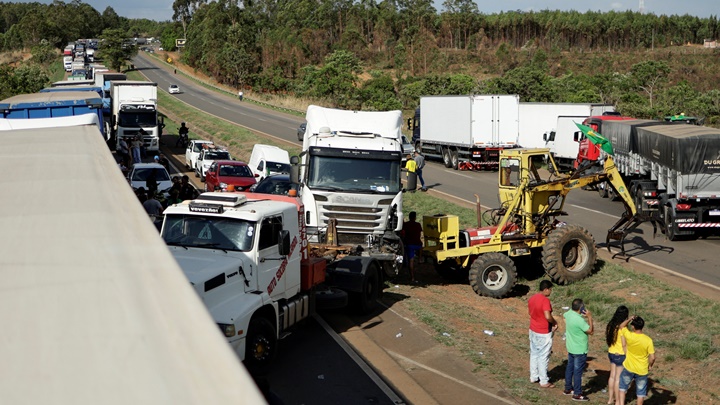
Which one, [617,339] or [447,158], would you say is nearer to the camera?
[617,339]

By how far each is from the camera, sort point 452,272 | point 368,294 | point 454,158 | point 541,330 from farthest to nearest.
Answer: point 454,158
point 452,272
point 368,294
point 541,330

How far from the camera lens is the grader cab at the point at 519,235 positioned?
18.4 meters

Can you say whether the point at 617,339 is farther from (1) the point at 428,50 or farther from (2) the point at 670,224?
(1) the point at 428,50

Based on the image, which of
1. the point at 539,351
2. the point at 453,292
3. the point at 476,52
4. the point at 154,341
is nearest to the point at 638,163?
the point at 453,292

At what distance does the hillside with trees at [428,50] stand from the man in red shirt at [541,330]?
5527 cm

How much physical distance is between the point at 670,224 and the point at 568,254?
6.03m

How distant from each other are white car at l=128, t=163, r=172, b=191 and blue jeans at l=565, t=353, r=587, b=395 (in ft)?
59.5

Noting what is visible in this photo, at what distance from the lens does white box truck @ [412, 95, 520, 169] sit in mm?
38938

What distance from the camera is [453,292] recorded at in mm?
19016

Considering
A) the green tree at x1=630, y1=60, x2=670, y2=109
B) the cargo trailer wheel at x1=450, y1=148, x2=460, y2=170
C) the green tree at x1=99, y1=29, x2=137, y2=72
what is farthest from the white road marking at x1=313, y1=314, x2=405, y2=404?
the green tree at x1=99, y1=29, x2=137, y2=72

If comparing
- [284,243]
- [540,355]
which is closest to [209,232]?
[284,243]

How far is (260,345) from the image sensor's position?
39.0 ft

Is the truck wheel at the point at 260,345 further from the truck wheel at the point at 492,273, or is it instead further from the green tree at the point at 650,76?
the green tree at the point at 650,76

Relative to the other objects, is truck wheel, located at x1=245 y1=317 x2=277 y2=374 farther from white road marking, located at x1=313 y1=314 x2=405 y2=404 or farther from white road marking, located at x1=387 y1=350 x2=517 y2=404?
white road marking, located at x1=387 y1=350 x2=517 y2=404
